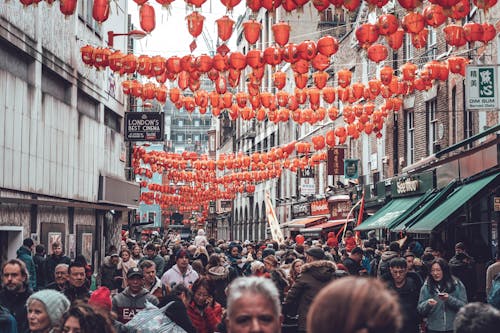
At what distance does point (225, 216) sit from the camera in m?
92.2

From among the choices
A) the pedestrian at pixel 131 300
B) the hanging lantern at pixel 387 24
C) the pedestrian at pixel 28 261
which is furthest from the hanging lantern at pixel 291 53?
the pedestrian at pixel 131 300

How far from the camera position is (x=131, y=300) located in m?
10.5

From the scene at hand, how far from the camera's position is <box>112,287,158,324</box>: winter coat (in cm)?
1038

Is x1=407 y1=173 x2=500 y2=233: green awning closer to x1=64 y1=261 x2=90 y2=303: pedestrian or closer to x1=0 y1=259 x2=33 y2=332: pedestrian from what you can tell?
x1=64 y1=261 x2=90 y2=303: pedestrian

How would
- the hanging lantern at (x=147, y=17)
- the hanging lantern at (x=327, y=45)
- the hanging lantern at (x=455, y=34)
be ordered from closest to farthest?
the hanging lantern at (x=147, y=17) → the hanging lantern at (x=455, y=34) → the hanging lantern at (x=327, y=45)

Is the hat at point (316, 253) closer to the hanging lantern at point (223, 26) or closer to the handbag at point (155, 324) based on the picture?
the handbag at point (155, 324)

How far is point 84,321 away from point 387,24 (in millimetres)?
12946

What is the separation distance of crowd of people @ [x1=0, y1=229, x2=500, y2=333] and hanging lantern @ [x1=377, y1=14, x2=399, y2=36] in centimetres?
429

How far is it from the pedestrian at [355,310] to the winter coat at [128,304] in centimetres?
743

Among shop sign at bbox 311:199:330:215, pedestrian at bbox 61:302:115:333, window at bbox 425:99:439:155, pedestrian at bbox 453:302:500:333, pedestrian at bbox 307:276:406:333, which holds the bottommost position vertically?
pedestrian at bbox 61:302:115:333

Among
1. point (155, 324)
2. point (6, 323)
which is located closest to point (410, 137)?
point (155, 324)

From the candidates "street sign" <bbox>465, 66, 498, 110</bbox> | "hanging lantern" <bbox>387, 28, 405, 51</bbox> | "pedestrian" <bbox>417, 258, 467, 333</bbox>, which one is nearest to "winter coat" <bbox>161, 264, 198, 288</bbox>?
"pedestrian" <bbox>417, 258, 467, 333</bbox>

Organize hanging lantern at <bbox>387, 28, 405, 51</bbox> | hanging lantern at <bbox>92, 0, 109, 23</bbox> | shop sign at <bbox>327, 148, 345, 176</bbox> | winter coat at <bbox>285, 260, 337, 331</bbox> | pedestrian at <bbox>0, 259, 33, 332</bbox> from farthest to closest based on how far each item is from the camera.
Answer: shop sign at <bbox>327, 148, 345, 176</bbox>, hanging lantern at <bbox>387, 28, 405, 51</bbox>, hanging lantern at <bbox>92, 0, 109, 23</bbox>, winter coat at <bbox>285, 260, 337, 331</bbox>, pedestrian at <bbox>0, 259, 33, 332</bbox>

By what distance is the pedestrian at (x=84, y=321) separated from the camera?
5.49 m
